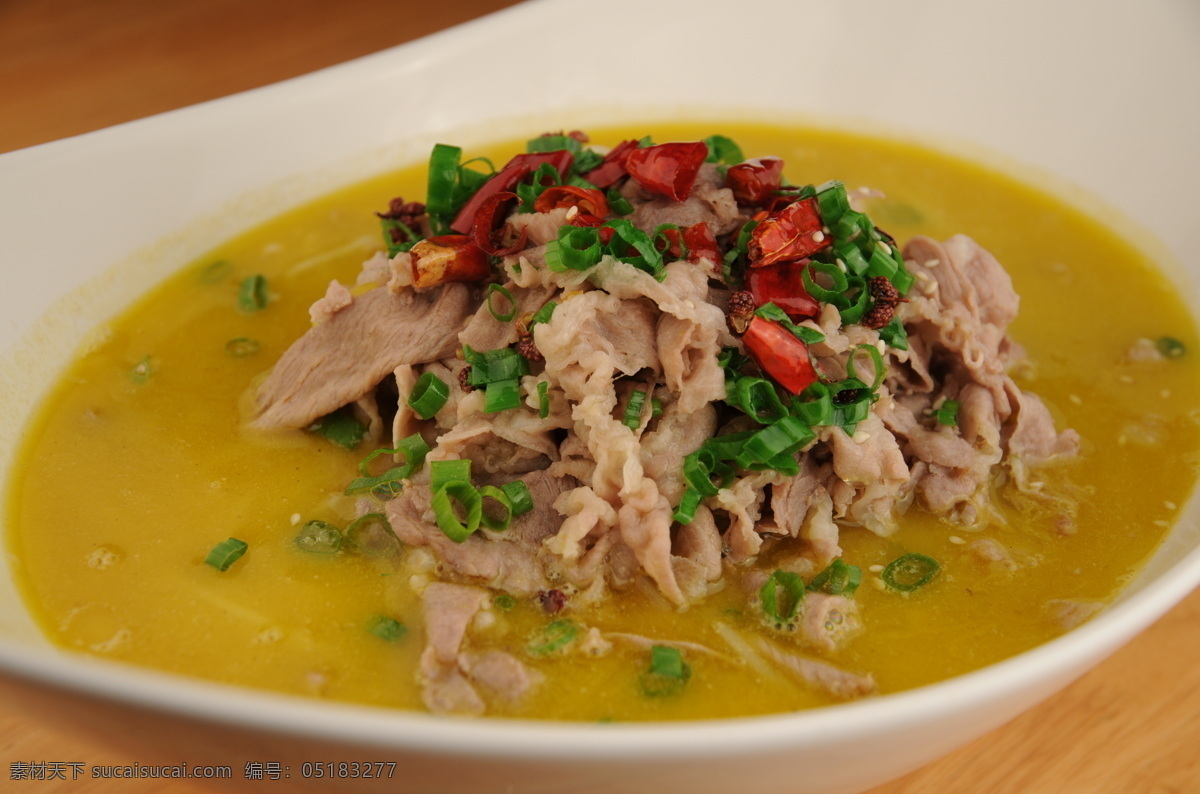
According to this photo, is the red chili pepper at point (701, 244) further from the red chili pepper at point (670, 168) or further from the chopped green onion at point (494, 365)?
the chopped green onion at point (494, 365)

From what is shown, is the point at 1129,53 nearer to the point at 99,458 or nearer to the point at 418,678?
the point at 418,678

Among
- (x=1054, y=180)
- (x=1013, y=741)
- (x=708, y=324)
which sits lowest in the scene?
(x=1013, y=741)

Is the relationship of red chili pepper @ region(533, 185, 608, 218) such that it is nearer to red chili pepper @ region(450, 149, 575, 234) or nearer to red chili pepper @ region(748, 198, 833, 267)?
red chili pepper @ region(450, 149, 575, 234)

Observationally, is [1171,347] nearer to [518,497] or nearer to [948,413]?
[948,413]

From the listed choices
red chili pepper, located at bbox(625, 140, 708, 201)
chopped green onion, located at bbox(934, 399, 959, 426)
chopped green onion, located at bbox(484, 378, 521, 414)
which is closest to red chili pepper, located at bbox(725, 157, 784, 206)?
red chili pepper, located at bbox(625, 140, 708, 201)

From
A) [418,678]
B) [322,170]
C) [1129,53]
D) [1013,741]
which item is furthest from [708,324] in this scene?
[1129,53]

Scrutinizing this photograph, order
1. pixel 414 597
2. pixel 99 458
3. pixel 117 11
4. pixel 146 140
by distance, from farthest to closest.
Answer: pixel 117 11, pixel 146 140, pixel 99 458, pixel 414 597

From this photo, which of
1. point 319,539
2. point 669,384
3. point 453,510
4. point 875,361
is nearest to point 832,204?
point 875,361
